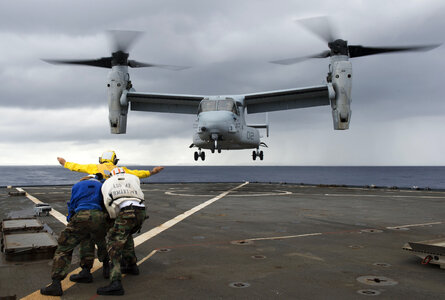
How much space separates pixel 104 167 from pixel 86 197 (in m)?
0.74

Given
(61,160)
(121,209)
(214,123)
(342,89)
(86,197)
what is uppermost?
(342,89)

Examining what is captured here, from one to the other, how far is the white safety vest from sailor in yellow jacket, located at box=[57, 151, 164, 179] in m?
0.51

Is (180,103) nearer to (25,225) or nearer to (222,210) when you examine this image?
(222,210)

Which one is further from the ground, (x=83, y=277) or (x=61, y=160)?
(x=61, y=160)

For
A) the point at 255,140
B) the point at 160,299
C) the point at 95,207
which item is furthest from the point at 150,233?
the point at 255,140

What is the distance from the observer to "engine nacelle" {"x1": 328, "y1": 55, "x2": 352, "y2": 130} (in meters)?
23.1

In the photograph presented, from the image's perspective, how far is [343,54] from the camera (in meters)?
23.5

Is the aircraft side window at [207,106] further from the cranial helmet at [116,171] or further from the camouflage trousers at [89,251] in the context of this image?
the camouflage trousers at [89,251]

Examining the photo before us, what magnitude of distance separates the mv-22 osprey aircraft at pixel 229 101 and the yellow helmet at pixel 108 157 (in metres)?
16.8

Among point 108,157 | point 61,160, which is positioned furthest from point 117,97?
point 108,157

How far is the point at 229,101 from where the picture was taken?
957 inches

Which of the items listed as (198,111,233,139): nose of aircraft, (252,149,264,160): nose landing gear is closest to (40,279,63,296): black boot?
(198,111,233,139): nose of aircraft

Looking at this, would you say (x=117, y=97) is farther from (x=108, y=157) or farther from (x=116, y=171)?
(x=116, y=171)

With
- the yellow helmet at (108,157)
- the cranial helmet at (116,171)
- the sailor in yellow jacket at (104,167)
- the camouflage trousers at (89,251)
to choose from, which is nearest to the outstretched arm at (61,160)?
the sailor in yellow jacket at (104,167)
